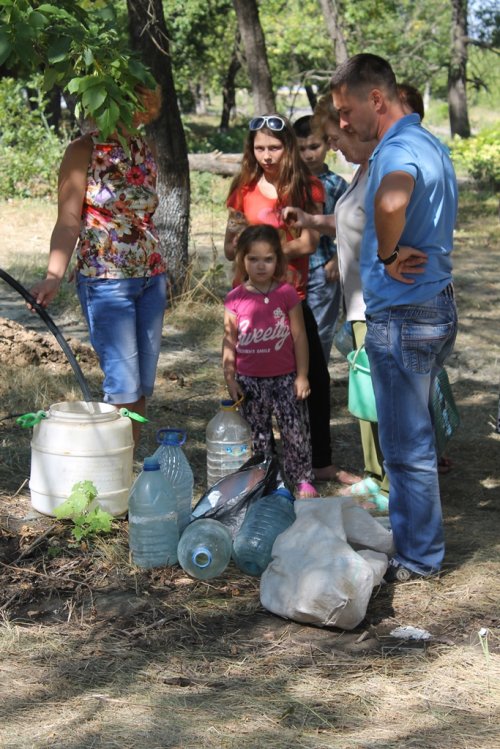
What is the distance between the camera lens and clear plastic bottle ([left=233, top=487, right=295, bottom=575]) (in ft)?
13.1

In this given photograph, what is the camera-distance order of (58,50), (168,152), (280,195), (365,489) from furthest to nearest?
(168,152), (365,489), (280,195), (58,50)

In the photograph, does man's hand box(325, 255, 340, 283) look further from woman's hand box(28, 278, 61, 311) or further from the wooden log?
the wooden log

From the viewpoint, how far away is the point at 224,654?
339 cm

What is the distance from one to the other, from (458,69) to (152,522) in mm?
26897

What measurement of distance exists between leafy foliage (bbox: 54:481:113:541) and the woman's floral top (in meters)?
0.93

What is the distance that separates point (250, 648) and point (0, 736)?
93 cm

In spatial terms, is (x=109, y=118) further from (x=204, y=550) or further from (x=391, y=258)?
(x=204, y=550)

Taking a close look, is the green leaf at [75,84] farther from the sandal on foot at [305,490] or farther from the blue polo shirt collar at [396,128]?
the sandal on foot at [305,490]

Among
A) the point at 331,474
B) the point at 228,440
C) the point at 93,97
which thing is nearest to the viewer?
the point at 93,97

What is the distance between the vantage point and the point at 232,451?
186 inches

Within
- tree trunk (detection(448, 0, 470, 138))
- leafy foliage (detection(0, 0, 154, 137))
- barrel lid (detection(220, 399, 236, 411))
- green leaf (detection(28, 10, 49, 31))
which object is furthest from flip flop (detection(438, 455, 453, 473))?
tree trunk (detection(448, 0, 470, 138))

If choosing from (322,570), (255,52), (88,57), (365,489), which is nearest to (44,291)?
(88,57)

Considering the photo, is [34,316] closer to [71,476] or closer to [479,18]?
[71,476]

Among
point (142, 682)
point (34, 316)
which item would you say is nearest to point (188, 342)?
point (34, 316)
